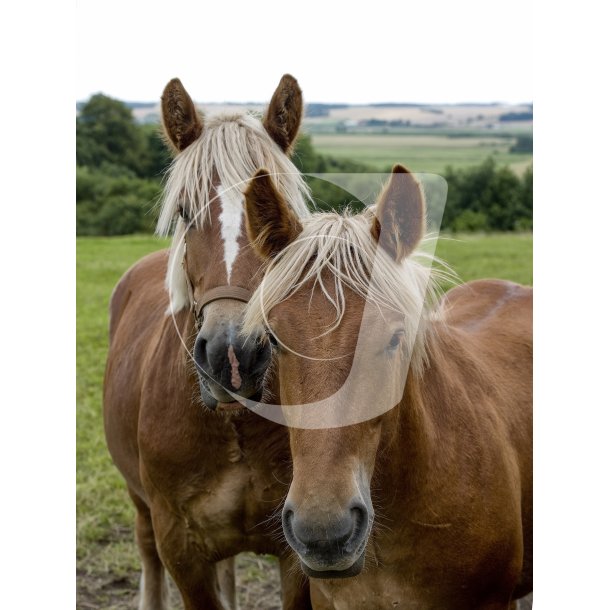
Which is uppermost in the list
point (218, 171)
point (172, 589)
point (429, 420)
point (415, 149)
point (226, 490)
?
point (415, 149)

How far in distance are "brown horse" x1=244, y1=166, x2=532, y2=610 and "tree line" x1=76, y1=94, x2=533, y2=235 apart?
0.60 metres

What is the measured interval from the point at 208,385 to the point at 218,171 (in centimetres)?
72

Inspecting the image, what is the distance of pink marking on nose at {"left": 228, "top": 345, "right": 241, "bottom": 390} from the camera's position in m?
2.44

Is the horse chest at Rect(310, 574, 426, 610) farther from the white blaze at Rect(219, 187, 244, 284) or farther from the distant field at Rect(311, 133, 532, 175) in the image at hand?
the distant field at Rect(311, 133, 532, 175)

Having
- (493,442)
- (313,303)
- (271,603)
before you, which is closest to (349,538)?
(313,303)

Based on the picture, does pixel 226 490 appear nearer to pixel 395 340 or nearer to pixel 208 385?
pixel 208 385

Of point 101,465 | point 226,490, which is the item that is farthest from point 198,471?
point 101,465

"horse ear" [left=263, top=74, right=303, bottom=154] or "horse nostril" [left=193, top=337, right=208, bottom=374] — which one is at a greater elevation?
"horse ear" [left=263, top=74, right=303, bottom=154]

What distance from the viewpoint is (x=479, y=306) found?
3621 millimetres

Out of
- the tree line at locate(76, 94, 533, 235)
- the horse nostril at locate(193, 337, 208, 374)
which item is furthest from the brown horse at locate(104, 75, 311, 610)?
the tree line at locate(76, 94, 533, 235)

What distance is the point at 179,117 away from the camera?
117 inches
